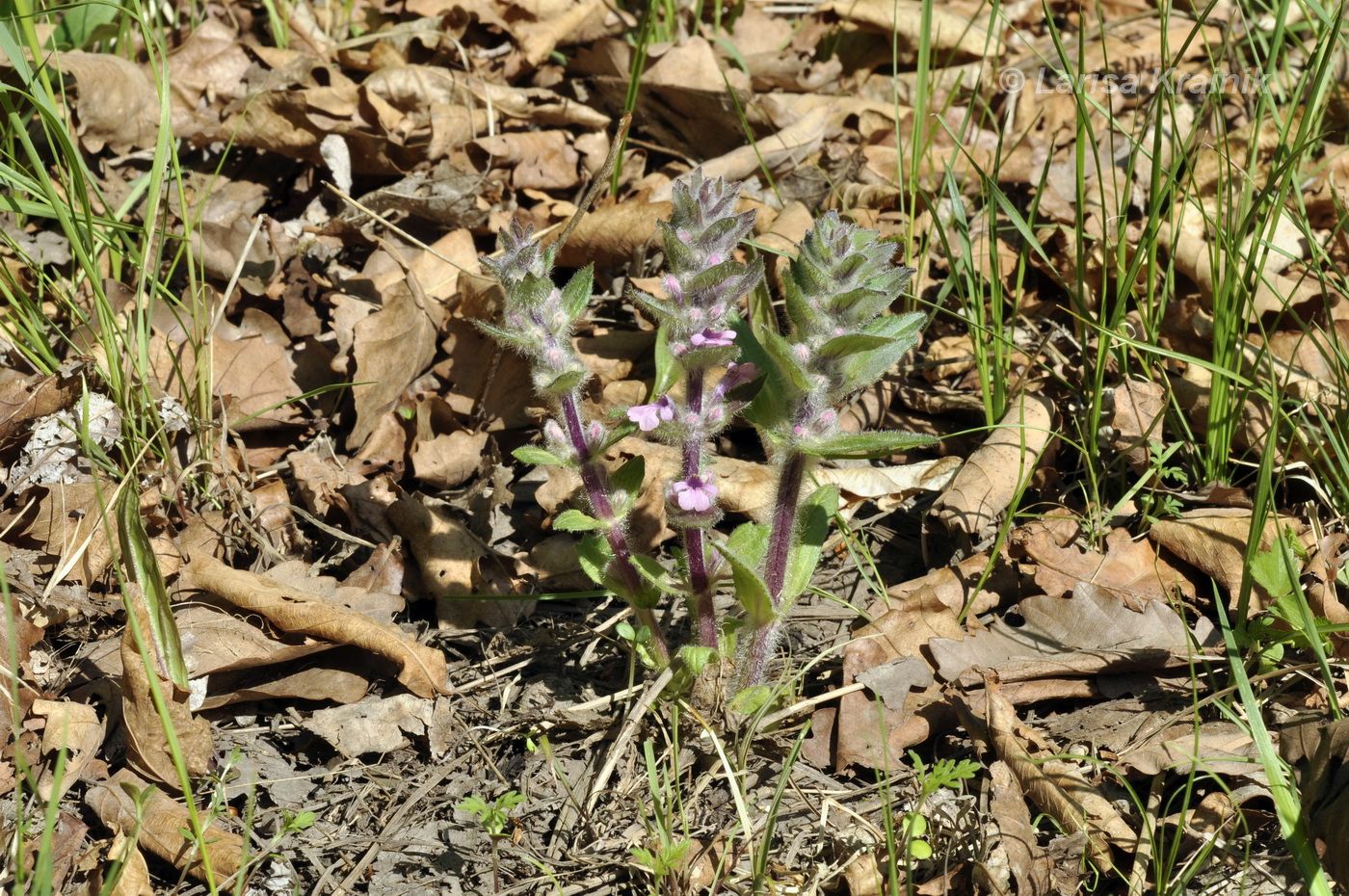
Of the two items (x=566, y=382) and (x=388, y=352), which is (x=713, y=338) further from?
(x=388, y=352)

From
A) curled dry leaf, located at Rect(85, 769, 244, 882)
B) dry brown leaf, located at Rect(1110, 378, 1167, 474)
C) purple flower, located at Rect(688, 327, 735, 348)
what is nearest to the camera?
purple flower, located at Rect(688, 327, 735, 348)

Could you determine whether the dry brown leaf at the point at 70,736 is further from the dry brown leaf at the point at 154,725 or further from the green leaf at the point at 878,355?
the green leaf at the point at 878,355

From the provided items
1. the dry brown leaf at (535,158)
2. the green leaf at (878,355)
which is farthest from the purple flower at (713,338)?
the dry brown leaf at (535,158)

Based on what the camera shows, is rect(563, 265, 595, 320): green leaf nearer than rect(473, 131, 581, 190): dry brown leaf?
Yes

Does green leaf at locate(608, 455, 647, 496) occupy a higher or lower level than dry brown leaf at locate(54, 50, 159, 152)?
lower

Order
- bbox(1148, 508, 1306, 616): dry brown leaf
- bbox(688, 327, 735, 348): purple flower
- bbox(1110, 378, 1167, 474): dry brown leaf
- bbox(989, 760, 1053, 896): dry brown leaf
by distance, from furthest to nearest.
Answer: bbox(1110, 378, 1167, 474): dry brown leaf → bbox(1148, 508, 1306, 616): dry brown leaf → bbox(989, 760, 1053, 896): dry brown leaf → bbox(688, 327, 735, 348): purple flower

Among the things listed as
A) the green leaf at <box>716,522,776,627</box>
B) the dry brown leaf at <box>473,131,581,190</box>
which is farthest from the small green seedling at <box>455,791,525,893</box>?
the dry brown leaf at <box>473,131,581,190</box>

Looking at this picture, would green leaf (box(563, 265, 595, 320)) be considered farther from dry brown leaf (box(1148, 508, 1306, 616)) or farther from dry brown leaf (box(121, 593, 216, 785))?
dry brown leaf (box(1148, 508, 1306, 616))

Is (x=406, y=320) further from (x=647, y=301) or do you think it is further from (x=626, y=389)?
(x=647, y=301)
